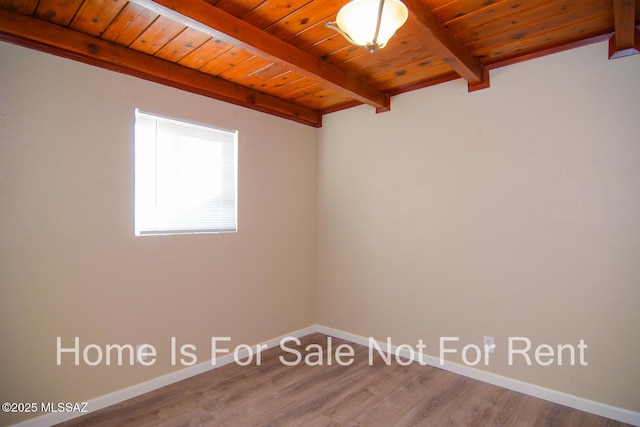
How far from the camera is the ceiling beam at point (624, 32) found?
6.19ft

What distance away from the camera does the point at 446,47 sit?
2.29m

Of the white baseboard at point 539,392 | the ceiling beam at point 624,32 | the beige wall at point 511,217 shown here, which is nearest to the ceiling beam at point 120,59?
the beige wall at point 511,217

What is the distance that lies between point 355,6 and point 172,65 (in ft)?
5.90

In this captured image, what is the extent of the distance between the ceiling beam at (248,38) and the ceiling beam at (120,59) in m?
0.81

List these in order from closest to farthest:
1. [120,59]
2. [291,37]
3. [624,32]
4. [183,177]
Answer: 1. [624,32]
2. [291,37]
3. [120,59]
4. [183,177]

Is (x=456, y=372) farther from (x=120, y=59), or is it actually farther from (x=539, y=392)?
(x=120, y=59)

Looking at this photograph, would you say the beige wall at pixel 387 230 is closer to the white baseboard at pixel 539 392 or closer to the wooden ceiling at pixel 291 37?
the white baseboard at pixel 539 392

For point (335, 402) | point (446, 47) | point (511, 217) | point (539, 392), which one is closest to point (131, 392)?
point (335, 402)

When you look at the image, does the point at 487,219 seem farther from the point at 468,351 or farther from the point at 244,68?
the point at 244,68

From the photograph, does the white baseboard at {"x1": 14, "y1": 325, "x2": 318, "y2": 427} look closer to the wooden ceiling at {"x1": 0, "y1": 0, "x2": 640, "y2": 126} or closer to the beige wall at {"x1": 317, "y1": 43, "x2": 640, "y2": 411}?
the beige wall at {"x1": 317, "y1": 43, "x2": 640, "y2": 411}

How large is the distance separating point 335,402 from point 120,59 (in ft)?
9.88

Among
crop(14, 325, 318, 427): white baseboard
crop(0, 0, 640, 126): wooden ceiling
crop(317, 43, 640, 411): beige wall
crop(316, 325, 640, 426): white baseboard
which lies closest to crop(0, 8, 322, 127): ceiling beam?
crop(0, 0, 640, 126): wooden ceiling

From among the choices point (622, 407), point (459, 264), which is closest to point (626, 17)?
point (459, 264)

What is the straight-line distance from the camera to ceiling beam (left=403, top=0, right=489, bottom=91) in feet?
6.53
